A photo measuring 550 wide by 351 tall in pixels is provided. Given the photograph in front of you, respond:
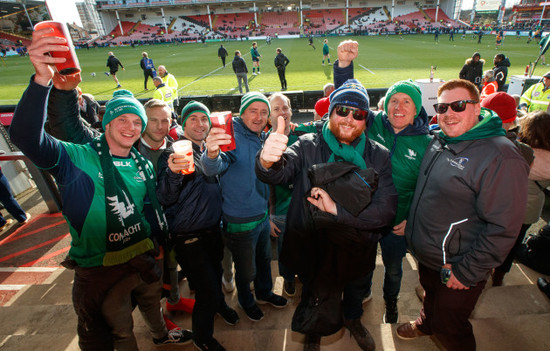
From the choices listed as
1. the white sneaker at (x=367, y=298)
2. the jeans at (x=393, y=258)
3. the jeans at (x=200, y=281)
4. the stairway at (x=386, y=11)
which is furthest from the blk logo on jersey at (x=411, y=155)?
the stairway at (x=386, y=11)

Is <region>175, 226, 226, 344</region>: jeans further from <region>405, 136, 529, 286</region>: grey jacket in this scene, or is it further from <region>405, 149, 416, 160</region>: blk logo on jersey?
<region>405, 149, 416, 160</region>: blk logo on jersey

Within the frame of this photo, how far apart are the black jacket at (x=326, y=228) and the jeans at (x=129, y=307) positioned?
3.94ft

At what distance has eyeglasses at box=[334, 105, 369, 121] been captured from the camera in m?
1.92

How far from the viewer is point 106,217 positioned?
2.00 m

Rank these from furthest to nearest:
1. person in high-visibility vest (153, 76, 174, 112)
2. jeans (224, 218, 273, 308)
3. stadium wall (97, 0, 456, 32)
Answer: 1. stadium wall (97, 0, 456, 32)
2. person in high-visibility vest (153, 76, 174, 112)
3. jeans (224, 218, 273, 308)

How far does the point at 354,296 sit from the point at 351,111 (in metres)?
1.65

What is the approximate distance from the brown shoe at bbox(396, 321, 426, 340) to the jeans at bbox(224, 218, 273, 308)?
1.36 meters

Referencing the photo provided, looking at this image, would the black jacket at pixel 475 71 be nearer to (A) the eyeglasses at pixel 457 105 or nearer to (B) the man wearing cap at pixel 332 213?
(A) the eyeglasses at pixel 457 105

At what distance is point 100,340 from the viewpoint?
1.98m

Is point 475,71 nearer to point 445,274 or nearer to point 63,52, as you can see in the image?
point 445,274

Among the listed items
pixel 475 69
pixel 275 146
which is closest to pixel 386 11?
pixel 475 69

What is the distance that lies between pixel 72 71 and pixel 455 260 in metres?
3.11

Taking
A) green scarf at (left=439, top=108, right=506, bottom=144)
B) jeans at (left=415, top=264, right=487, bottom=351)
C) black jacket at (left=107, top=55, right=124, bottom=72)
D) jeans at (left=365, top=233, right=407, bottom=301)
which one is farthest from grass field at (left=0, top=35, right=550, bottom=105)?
jeans at (left=415, top=264, right=487, bottom=351)

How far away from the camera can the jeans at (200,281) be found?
2326 millimetres
